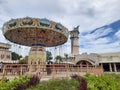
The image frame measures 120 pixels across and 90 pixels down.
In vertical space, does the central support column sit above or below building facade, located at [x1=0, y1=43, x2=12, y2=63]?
below

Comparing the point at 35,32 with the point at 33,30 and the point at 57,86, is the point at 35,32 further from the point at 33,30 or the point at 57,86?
the point at 57,86

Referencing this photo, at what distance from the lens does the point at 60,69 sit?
14.4 m

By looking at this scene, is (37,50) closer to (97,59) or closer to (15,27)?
(15,27)

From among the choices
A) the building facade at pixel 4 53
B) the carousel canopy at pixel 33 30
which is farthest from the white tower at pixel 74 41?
the carousel canopy at pixel 33 30

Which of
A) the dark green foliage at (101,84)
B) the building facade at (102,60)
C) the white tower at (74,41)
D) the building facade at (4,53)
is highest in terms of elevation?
the white tower at (74,41)

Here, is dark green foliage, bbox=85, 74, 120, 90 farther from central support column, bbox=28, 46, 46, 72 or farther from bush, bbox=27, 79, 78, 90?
central support column, bbox=28, 46, 46, 72

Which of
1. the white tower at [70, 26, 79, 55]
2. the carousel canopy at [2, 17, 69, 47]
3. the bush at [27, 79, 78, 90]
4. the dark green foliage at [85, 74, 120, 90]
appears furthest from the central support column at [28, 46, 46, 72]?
the white tower at [70, 26, 79, 55]

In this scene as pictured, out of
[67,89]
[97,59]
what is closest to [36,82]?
[67,89]

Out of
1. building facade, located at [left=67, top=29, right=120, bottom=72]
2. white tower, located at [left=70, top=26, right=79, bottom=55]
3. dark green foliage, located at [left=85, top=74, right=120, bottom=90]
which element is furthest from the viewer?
white tower, located at [left=70, top=26, right=79, bottom=55]

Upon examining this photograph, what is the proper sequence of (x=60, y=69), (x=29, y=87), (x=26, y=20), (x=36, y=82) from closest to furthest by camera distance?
(x=29, y=87)
(x=36, y=82)
(x=60, y=69)
(x=26, y=20)

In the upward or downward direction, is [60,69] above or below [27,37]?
below

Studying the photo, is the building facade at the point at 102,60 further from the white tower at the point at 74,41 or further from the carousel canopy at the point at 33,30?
the white tower at the point at 74,41

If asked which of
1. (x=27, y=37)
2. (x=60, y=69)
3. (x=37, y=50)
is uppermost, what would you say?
(x=27, y=37)

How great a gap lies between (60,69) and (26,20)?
10.4 meters
